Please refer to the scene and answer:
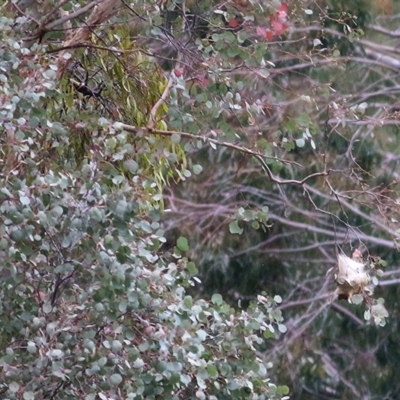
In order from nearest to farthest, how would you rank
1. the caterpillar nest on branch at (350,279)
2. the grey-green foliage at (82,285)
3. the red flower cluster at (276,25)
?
the grey-green foliage at (82,285) < the caterpillar nest on branch at (350,279) < the red flower cluster at (276,25)

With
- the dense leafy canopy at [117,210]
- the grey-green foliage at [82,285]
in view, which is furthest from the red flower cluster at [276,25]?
the grey-green foliage at [82,285]

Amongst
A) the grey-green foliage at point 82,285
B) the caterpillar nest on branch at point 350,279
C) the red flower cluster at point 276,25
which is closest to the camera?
the grey-green foliage at point 82,285

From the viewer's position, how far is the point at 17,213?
169 cm

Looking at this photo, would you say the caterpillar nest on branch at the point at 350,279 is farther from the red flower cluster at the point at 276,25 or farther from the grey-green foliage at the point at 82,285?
the red flower cluster at the point at 276,25

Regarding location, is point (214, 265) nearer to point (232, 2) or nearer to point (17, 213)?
point (232, 2)

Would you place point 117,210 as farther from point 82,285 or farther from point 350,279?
point 350,279

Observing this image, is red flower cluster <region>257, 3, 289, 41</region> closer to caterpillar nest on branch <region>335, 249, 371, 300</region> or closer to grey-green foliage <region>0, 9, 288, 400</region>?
caterpillar nest on branch <region>335, 249, 371, 300</region>

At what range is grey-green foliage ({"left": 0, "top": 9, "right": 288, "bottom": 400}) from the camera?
1749 millimetres

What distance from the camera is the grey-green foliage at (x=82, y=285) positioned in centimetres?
175

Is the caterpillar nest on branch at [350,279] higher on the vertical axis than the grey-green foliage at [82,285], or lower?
lower

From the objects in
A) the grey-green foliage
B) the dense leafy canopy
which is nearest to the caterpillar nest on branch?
the dense leafy canopy

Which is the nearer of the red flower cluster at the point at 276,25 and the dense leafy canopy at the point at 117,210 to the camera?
the dense leafy canopy at the point at 117,210

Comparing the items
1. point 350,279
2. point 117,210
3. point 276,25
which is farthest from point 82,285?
point 276,25

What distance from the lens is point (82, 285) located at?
1.89 meters
